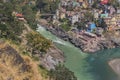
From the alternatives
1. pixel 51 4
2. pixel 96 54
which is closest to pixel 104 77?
pixel 96 54

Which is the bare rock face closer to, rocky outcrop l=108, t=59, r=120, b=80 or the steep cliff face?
rocky outcrop l=108, t=59, r=120, b=80

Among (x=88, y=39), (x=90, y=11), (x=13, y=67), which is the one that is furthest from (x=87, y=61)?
(x=13, y=67)

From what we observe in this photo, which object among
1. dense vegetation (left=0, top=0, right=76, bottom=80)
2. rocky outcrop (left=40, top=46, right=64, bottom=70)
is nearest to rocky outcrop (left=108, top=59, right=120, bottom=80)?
rocky outcrop (left=40, top=46, right=64, bottom=70)

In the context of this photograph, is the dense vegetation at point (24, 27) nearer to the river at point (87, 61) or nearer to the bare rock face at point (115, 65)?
the river at point (87, 61)

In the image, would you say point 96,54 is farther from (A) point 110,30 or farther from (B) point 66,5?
(B) point 66,5

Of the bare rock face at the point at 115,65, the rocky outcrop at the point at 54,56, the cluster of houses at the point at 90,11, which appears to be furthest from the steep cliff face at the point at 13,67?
the cluster of houses at the point at 90,11

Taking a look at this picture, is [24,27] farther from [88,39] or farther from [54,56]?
[88,39]
